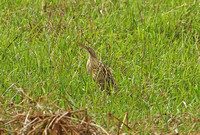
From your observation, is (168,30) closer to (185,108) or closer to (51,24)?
(51,24)

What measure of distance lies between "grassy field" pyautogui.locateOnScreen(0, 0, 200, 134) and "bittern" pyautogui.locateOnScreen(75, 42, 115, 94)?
0.39 ft

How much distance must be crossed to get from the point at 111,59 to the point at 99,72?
0.65 meters

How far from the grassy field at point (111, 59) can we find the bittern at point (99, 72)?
0.39 ft

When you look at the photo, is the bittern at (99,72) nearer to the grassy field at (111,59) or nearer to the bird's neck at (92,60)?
the bird's neck at (92,60)

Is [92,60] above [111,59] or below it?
above

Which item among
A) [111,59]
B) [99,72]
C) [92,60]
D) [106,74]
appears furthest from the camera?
[111,59]

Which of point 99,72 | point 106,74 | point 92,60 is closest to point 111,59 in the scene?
point 92,60

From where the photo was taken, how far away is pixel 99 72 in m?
5.85

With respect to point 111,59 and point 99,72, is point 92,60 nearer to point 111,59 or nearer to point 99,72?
point 99,72

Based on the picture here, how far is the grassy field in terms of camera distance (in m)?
4.75

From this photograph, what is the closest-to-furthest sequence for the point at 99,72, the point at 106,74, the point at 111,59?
the point at 106,74
the point at 99,72
the point at 111,59

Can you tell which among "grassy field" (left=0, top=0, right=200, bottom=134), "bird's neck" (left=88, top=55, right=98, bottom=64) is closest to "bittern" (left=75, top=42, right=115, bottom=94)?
"bird's neck" (left=88, top=55, right=98, bottom=64)

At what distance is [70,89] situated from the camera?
533cm

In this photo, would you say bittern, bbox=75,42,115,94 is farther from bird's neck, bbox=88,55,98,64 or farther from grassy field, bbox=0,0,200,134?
grassy field, bbox=0,0,200,134
